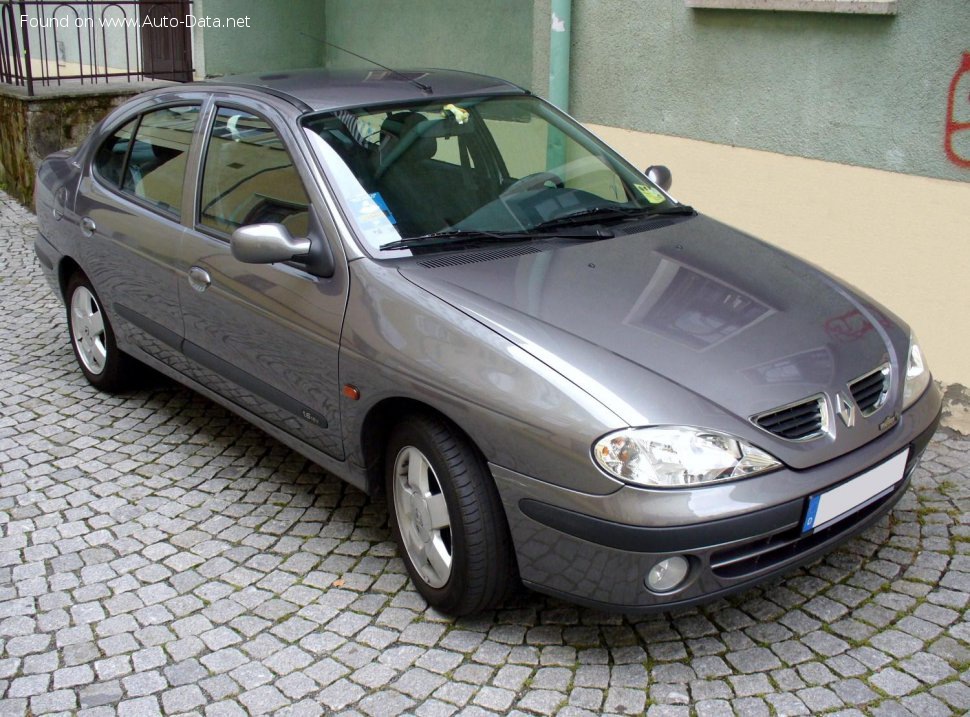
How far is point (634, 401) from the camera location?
120 inches

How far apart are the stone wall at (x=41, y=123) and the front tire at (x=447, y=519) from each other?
7.46m

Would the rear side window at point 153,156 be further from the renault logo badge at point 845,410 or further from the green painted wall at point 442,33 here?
the green painted wall at point 442,33

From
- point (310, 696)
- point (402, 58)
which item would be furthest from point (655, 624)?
point (402, 58)

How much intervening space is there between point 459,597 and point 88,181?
3144 millimetres

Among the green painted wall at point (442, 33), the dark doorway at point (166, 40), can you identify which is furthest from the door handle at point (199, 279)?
the dark doorway at point (166, 40)

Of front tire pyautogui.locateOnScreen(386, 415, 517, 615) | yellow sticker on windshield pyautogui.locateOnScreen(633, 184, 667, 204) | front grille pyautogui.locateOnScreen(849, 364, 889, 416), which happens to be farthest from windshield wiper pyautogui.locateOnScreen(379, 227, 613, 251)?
front grille pyautogui.locateOnScreen(849, 364, 889, 416)

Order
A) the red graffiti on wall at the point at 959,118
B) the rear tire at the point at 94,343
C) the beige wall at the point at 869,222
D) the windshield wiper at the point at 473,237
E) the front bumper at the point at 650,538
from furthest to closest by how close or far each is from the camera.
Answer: the rear tire at the point at 94,343
the beige wall at the point at 869,222
the red graffiti on wall at the point at 959,118
the windshield wiper at the point at 473,237
the front bumper at the point at 650,538

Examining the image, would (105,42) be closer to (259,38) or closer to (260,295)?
(259,38)

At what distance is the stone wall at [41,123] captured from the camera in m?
9.71

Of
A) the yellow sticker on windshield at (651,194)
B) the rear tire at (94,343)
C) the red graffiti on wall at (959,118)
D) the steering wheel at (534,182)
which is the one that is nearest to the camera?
the steering wheel at (534,182)

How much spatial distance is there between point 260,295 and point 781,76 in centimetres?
327

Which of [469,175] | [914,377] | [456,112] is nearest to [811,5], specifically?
[456,112]

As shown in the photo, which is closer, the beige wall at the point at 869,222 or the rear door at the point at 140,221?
the rear door at the point at 140,221

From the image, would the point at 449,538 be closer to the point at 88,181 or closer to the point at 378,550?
the point at 378,550
